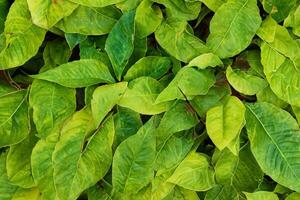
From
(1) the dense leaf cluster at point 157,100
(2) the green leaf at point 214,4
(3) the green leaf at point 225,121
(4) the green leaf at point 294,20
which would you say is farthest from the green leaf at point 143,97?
(4) the green leaf at point 294,20

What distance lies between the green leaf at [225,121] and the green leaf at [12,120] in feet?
1.40

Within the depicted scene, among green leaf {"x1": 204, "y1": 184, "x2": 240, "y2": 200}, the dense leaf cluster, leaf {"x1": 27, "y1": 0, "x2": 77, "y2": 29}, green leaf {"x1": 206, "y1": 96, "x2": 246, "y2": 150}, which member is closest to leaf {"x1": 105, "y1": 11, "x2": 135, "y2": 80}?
the dense leaf cluster

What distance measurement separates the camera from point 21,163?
1305 millimetres

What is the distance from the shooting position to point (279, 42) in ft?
4.07

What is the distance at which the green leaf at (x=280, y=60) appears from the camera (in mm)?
1208

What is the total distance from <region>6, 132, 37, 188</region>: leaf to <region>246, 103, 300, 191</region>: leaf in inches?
20.6

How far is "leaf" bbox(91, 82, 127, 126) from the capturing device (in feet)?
3.82

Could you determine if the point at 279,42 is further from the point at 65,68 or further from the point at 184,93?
the point at 65,68

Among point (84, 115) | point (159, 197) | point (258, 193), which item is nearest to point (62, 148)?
point (84, 115)

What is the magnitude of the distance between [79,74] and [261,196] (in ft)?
1.60

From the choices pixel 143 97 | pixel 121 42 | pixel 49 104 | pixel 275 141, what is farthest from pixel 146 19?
pixel 275 141

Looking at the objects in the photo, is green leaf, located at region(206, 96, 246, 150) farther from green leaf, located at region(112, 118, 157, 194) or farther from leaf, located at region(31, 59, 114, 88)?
leaf, located at region(31, 59, 114, 88)

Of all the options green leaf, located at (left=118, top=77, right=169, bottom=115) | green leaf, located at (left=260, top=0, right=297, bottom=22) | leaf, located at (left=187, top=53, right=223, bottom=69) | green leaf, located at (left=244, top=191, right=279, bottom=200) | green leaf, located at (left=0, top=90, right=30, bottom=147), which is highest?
green leaf, located at (left=260, top=0, right=297, bottom=22)

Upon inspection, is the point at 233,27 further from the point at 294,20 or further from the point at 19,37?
the point at 19,37
